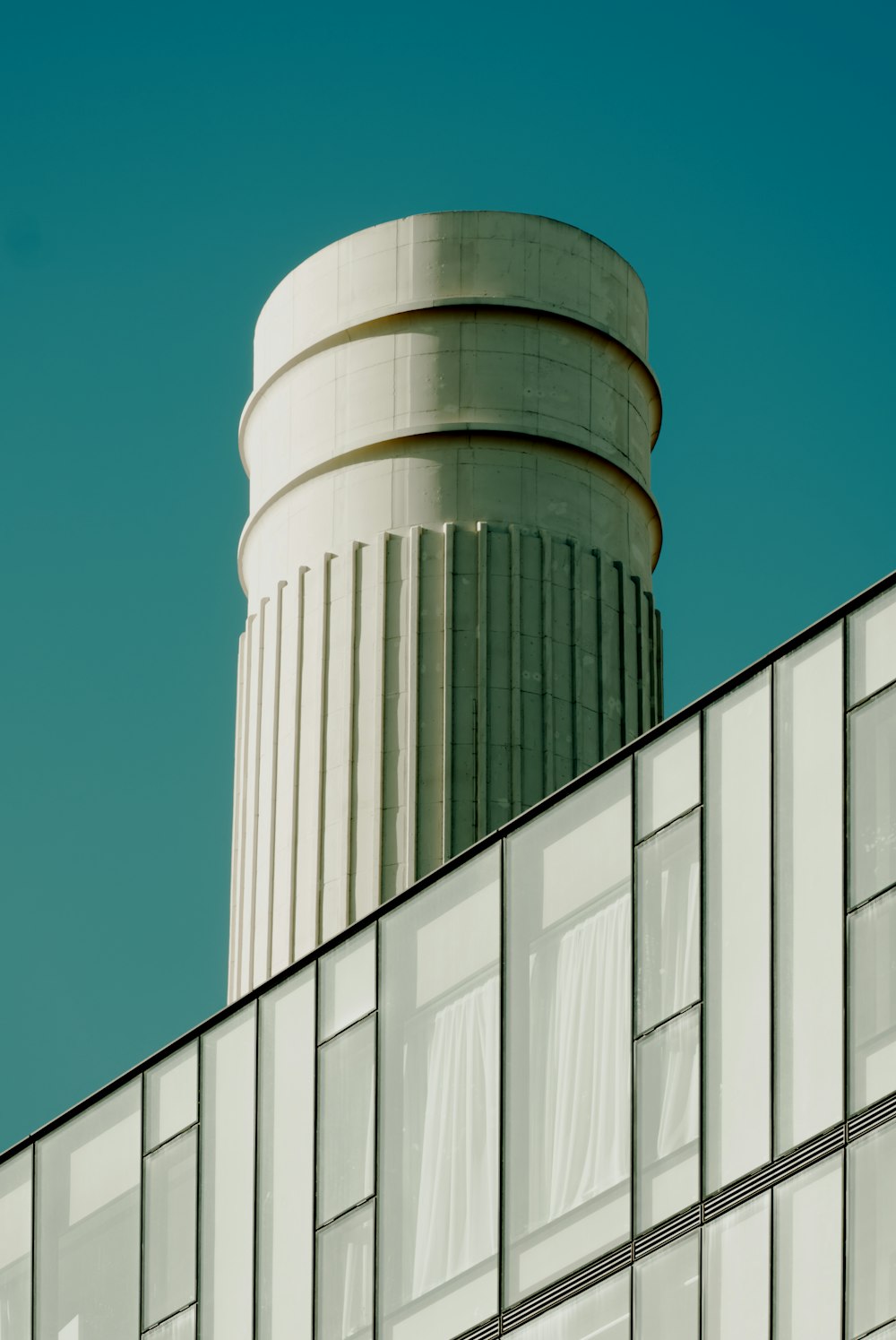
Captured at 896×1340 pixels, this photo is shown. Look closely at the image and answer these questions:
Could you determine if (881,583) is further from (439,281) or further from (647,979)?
(439,281)

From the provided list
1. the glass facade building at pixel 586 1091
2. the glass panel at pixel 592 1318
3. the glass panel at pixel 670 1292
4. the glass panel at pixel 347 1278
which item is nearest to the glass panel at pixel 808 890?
the glass facade building at pixel 586 1091

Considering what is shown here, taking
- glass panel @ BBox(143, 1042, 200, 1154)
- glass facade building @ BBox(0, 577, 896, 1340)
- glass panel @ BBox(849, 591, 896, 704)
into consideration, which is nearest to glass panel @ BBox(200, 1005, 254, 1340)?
glass facade building @ BBox(0, 577, 896, 1340)

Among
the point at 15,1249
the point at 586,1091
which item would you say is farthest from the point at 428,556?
the point at 586,1091

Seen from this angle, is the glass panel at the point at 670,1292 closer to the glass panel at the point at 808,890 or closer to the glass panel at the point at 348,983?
the glass panel at the point at 808,890

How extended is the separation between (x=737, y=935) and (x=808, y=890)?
99 cm

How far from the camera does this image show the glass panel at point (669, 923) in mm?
26062

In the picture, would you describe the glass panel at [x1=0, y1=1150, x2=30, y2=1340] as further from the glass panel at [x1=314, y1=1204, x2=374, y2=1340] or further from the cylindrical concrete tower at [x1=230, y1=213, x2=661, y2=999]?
the cylindrical concrete tower at [x1=230, y1=213, x2=661, y2=999]

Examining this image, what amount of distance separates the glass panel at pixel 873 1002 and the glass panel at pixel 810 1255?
726 mm

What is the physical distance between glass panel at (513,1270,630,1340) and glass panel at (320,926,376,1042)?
14.6 ft

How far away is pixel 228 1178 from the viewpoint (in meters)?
30.5

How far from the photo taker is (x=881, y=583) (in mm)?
24891

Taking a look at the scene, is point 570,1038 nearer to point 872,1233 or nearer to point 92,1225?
point 872,1233

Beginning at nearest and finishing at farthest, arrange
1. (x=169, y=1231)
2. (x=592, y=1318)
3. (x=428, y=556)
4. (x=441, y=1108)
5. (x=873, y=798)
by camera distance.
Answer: (x=873, y=798) < (x=592, y=1318) < (x=441, y=1108) < (x=169, y=1231) < (x=428, y=556)

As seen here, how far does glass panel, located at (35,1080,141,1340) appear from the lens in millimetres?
31641
